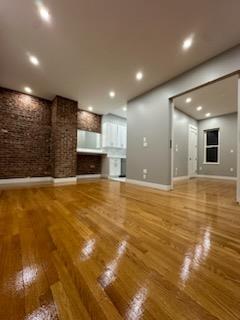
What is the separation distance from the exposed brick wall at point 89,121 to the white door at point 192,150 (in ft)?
13.6

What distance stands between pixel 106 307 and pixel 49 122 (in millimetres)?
6058

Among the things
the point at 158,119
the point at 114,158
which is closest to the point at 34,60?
the point at 158,119

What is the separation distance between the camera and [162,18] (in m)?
2.37

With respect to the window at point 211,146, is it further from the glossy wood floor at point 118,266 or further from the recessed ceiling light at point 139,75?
the glossy wood floor at point 118,266

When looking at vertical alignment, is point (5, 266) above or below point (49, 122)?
below

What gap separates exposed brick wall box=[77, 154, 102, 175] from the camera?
22.6ft

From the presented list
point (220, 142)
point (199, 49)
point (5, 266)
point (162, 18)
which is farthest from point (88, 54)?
point (220, 142)

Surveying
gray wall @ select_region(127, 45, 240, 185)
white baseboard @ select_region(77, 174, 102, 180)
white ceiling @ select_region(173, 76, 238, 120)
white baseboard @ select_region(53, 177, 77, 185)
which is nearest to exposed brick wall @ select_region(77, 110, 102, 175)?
white baseboard @ select_region(77, 174, 102, 180)

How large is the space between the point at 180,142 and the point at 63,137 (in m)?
4.52

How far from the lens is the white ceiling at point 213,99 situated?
4413 millimetres

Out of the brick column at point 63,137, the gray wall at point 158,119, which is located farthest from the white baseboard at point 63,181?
the gray wall at point 158,119

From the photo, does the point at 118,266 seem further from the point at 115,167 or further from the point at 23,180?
the point at 115,167

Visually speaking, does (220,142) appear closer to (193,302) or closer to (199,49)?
(199,49)

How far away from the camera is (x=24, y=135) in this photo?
5395 mm
